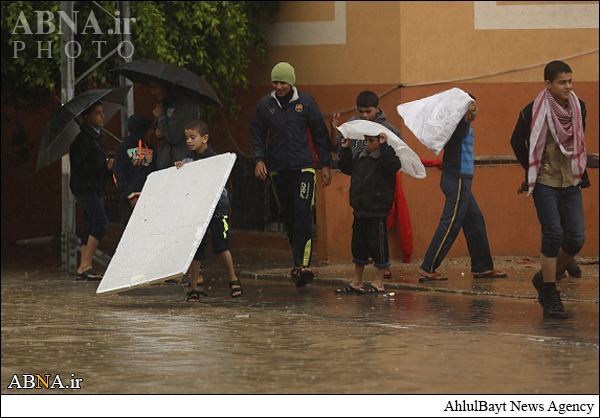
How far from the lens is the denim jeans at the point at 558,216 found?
9984 mm

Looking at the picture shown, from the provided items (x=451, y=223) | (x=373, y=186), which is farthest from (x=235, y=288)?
(x=451, y=223)

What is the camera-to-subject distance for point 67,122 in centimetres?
1323

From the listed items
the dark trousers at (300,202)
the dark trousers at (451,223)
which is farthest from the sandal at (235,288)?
the dark trousers at (451,223)

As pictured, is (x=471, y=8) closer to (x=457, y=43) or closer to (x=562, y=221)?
(x=457, y=43)

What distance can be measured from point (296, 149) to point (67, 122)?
227 centimetres

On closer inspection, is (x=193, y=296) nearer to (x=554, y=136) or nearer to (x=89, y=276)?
(x=89, y=276)

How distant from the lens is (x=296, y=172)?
12797mm

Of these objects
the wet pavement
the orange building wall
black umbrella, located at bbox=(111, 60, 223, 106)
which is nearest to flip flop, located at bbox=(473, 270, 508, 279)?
the wet pavement

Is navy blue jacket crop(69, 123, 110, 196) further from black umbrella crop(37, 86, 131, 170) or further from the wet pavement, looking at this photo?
the wet pavement

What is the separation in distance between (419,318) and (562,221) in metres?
1.29

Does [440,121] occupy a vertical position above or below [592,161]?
above

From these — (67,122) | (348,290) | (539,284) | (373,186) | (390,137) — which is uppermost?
(67,122)

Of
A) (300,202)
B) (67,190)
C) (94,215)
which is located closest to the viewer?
(300,202)

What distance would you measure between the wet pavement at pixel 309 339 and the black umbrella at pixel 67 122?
1.31 meters
